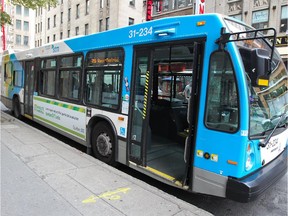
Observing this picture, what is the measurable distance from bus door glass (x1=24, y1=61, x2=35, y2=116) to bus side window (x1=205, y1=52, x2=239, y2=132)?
6792 mm

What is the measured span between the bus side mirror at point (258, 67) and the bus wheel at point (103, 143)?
9.05 feet

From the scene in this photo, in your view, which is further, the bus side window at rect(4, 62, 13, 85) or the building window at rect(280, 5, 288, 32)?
the building window at rect(280, 5, 288, 32)

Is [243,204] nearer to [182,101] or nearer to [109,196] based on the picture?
[109,196]

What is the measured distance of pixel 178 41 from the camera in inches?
141

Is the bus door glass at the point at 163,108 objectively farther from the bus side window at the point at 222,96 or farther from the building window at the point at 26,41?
the building window at the point at 26,41

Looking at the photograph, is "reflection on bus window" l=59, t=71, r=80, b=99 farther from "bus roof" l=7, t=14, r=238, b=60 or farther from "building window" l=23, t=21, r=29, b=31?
"building window" l=23, t=21, r=29, b=31

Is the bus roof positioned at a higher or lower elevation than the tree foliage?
lower

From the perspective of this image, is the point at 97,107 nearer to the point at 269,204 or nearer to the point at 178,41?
the point at 178,41

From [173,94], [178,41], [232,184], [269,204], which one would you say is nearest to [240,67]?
[178,41]

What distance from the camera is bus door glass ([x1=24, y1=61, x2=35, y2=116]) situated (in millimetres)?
8391

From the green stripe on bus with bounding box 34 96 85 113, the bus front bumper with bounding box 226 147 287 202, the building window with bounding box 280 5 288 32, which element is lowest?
the bus front bumper with bounding box 226 147 287 202

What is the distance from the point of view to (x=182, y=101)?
6.52 metres

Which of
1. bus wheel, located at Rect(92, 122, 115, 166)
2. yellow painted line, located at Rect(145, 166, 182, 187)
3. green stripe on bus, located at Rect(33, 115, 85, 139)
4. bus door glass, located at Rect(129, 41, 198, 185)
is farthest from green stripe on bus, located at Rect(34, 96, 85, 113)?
yellow painted line, located at Rect(145, 166, 182, 187)

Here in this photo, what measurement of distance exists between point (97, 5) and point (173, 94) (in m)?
27.4
